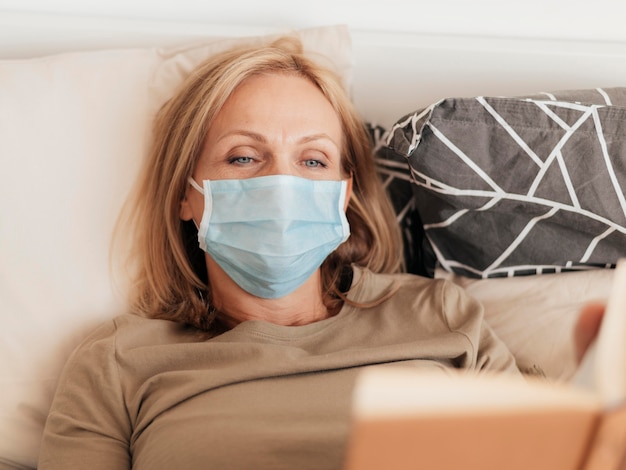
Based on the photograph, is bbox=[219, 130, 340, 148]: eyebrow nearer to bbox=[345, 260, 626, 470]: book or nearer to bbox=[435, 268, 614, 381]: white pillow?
bbox=[435, 268, 614, 381]: white pillow

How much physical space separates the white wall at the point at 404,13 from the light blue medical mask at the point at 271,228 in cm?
48

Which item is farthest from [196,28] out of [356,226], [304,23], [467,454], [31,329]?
[467,454]

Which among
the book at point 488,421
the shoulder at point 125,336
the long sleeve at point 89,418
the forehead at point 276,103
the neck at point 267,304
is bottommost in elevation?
the long sleeve at point 89,418

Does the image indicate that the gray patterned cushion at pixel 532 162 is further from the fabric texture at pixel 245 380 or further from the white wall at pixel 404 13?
the white wall at pixel 404 13

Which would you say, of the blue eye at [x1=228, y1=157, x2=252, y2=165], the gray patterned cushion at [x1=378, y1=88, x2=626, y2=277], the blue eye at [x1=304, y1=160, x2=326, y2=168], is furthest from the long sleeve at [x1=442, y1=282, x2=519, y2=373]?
the blue eye at [x1=228, y1=157, x2=252, y2=165]

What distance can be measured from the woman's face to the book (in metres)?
0.71

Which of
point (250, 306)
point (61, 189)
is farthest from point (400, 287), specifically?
point (61, 189)

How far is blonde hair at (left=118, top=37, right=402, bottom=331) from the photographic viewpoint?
1.29 metres

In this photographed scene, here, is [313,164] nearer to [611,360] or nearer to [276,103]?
[276,103]

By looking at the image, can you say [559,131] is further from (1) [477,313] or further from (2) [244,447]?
(2) [244,447]

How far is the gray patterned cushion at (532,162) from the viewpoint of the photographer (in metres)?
1.21

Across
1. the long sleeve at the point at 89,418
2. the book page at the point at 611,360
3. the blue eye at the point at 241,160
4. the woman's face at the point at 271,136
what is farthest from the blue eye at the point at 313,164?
the book page at the point at 611,360

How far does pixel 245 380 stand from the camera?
113 cm

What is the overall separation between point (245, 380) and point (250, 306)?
0.60ft
